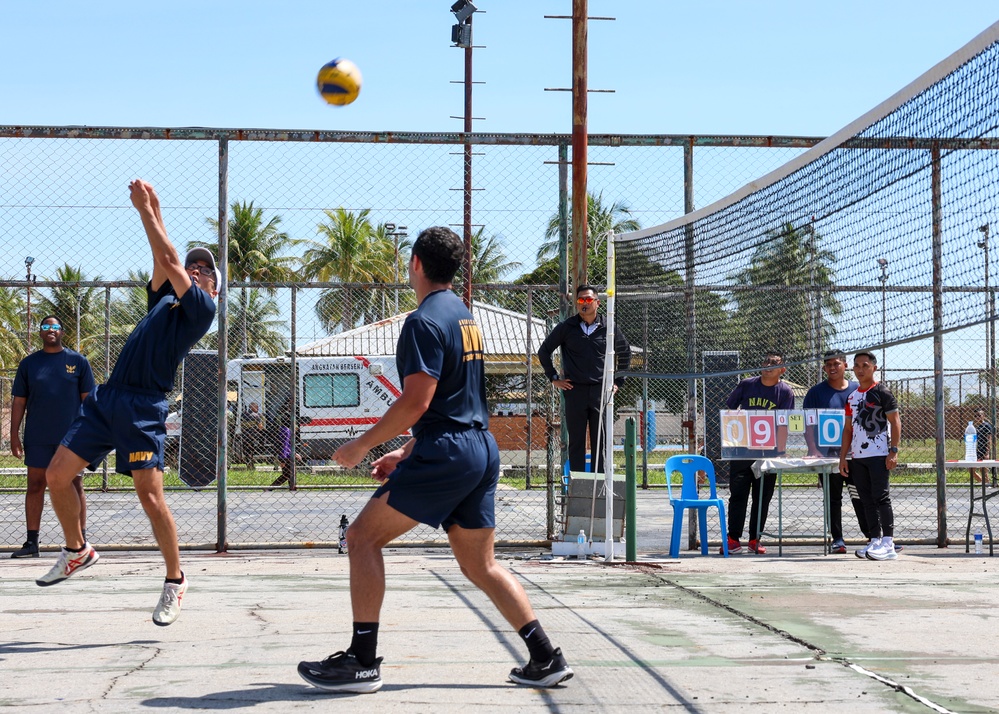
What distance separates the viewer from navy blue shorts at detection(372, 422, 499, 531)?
4.35 m

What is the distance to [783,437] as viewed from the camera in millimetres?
10211

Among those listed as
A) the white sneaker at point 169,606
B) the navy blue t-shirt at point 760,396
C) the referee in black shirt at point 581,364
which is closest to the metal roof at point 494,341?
the navy blue t-shirt at point 760,396

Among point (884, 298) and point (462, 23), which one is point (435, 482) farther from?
point (462, 23)

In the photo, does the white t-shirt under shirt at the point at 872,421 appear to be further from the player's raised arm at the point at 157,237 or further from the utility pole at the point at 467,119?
the player's raised arm at the point at 157,237

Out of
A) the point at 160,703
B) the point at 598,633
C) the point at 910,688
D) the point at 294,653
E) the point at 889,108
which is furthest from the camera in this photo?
the point at 889,108

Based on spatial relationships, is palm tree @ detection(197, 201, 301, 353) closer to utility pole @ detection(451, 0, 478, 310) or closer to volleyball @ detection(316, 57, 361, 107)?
utility pole @ detection(451, 0, 478, 310)

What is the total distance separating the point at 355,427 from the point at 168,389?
1710cm

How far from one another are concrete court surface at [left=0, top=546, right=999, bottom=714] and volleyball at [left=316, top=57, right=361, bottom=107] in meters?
3.34

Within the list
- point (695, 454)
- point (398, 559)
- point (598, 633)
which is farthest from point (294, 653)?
point (695, 454)

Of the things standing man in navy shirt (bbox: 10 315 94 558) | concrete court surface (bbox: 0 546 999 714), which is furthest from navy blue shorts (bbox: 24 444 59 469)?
concrete court surface (bbox: 0 546 999 714)

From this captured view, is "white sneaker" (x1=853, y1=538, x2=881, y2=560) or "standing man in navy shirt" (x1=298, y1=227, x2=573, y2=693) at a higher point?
"standing man in navy shirt" (x1=298, y1=227, x2=573, y2=693)

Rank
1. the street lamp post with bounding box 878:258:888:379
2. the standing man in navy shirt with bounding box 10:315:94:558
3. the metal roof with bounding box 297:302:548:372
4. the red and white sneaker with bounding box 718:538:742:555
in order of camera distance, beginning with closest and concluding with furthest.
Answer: the street lamp post with bounding box 878:258:888:379 → the standing man in navy shirt with bounding box 10:315:94:558 → the red and white sneaker with bounding box 718:538:742:555 → the metal roof with bounding box 297:302:548:372

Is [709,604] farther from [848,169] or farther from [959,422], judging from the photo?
[959,422]

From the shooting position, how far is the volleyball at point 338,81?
7.71 meters
